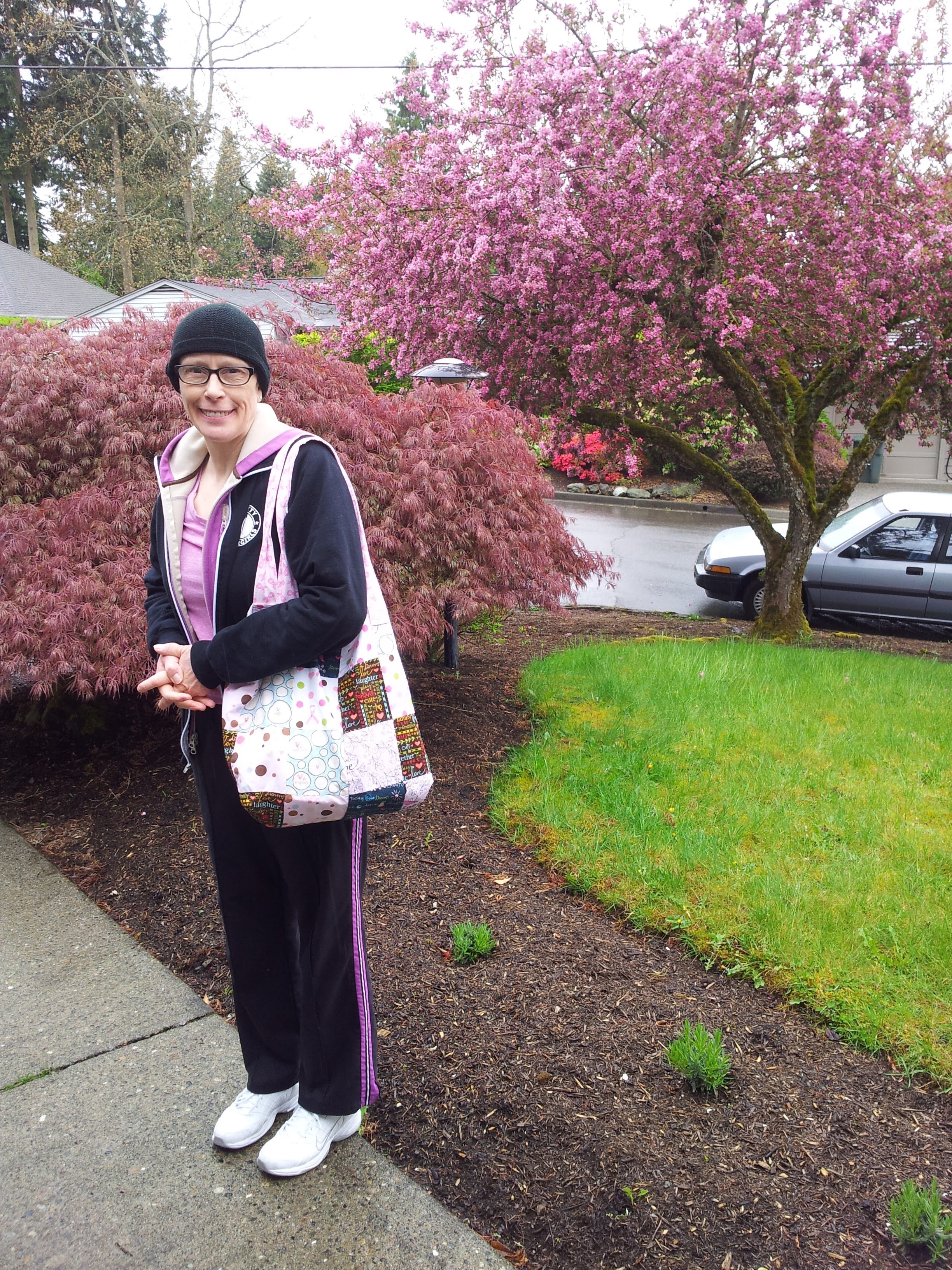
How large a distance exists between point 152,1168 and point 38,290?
24650mm

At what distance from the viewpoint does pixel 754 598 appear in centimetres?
1075

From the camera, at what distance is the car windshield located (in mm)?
10281

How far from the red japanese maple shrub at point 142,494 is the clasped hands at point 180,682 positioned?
1804 millimetres

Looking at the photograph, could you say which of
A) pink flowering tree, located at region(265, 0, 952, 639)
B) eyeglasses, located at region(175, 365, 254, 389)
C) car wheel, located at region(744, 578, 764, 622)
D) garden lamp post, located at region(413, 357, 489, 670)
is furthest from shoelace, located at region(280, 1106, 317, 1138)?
car wheel, located at region(744, 578, 764, 622)

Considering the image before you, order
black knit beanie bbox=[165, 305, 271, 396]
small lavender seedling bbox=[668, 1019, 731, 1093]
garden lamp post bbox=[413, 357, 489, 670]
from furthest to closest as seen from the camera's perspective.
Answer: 1. garden lamp post bbox=[413, 357, 489, 670]
2. small lavender seedling bbox=[668, 1019, 731, 1093]
3. black knit beanie bbox=[165, 305, 271, 396]

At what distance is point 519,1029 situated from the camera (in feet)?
8.71

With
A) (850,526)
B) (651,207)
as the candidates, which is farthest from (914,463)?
(651,207)

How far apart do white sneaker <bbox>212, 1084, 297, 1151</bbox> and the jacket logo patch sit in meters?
1.34

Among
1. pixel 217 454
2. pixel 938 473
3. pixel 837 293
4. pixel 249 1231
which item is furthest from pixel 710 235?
pixel 938 473

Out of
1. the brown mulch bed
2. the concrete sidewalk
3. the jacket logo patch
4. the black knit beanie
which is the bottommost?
the concrete sidewalk

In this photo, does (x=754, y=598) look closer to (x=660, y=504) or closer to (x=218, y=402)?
(x=218, y=402)

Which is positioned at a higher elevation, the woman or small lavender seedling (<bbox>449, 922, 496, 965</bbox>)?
the woman

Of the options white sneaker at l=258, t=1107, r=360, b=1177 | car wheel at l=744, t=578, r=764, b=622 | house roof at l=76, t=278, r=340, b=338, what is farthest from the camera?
house roof at l=76, t=278, r=340, b=338

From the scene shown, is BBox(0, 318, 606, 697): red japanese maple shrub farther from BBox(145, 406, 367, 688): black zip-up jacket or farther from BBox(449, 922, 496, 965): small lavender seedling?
BBox(145, 406, 367, 688): black zip-up jacket
